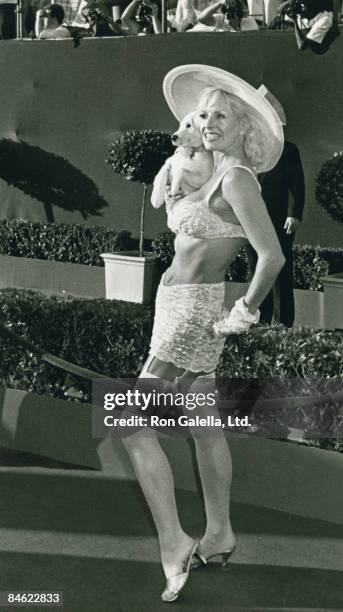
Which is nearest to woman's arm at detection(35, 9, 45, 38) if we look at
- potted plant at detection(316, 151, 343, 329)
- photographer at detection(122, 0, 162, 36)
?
photographer at detection(122, 0, 162, 36)

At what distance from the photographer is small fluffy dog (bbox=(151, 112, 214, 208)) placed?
4555mm

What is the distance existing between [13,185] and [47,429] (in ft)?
26.3

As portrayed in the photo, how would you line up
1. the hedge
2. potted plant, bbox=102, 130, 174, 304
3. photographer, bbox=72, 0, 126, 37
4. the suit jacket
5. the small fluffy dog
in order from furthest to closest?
photographer, bbox=72, 0, 126, 37, potted plant, bbox=102, 130, 174, 304, the suit jacket, the hedge, the small fluffy dog

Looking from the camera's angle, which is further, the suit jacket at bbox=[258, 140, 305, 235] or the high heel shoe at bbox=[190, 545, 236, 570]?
the suit jacket at bbox=[258, 140, 305, 235]

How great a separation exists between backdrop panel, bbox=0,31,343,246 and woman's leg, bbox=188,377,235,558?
6.56 meters

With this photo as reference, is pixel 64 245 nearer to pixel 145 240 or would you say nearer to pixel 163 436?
pixel 145 240

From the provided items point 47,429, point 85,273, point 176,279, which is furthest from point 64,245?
point 176,279

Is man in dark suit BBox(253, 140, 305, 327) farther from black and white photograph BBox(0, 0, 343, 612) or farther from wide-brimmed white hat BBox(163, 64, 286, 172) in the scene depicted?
wide-brimmed white hat BBox(163, 64, 286, 172)

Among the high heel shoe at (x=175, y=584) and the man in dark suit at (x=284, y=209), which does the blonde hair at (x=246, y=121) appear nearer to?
the high heel shoe at (x=175, y=584)

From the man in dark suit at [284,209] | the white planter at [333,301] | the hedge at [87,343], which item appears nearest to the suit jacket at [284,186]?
the man in dark suit at [284,209]

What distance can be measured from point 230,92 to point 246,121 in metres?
0.13

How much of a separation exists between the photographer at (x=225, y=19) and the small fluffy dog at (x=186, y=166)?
7241 millimetres

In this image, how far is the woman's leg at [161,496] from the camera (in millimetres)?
4355

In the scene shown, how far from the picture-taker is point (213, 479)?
4578mm
